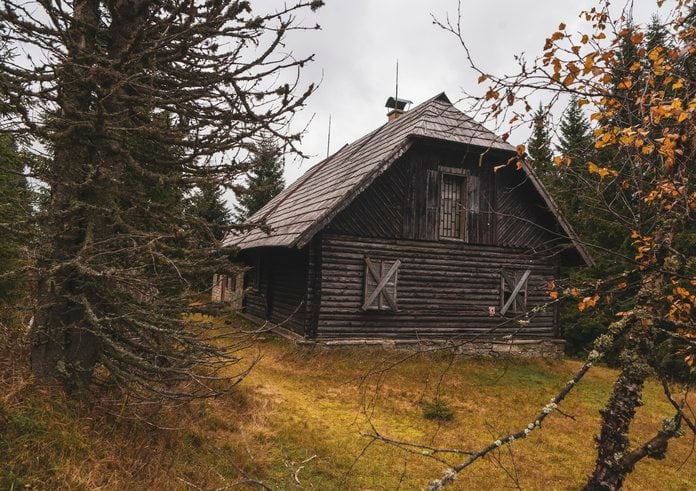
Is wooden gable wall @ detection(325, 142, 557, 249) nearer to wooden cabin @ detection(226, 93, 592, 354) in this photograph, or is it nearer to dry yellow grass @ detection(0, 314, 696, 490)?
wooden cabin @ detection(226, 93, 592, 354)

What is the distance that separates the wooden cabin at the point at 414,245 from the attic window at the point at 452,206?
3cm

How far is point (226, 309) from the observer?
520 centimetres

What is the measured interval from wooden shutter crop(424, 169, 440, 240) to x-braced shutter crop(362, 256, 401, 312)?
1366 mm

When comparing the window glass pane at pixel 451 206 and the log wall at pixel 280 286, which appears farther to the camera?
the window glass pane at pixel 451 206

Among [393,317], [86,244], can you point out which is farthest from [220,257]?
[393,317]

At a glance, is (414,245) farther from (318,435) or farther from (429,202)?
(318,435)

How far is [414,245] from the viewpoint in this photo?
12586 mm

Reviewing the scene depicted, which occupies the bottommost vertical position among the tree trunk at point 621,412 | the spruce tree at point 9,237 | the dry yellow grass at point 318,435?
the dry yellow grass at point 318,435

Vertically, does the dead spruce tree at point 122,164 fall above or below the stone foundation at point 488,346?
above

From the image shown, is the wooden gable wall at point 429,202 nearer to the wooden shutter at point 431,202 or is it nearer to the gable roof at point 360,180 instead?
the wooden shutter at point 431,202

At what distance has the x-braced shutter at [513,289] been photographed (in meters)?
13.4

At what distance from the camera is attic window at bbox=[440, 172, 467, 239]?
12976mm

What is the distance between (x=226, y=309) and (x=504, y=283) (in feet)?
33.9

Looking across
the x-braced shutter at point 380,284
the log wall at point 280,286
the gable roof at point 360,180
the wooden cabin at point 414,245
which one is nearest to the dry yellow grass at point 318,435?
the wooden cabin at point 414,245
